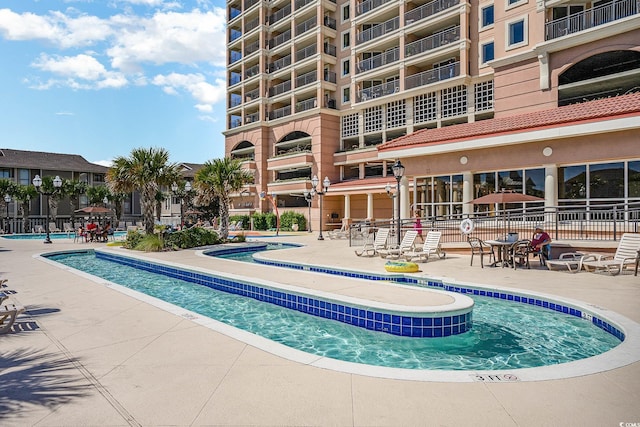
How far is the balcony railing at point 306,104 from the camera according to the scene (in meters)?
37.8

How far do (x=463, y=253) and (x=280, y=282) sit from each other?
9.29 metres

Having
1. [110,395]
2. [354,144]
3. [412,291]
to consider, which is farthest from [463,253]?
[354,144]

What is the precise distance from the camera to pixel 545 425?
3.12 metres

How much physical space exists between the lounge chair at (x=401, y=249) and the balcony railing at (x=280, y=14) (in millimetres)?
34165

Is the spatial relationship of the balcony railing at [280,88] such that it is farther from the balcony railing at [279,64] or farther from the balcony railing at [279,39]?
the balcony railing at [279,39]

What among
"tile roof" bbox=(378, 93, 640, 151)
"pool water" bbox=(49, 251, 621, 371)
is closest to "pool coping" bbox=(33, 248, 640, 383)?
"pool water" bbox=(49, 251, 621, 371)

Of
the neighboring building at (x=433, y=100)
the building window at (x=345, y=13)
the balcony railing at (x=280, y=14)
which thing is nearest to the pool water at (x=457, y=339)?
the neighboring building at (x=433, y=100)

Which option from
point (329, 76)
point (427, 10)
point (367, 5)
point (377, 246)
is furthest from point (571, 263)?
point (329, 76)

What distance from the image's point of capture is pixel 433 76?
3042 centimetres

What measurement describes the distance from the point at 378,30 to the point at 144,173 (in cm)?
2347

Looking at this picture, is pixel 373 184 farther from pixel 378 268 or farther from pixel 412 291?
pixel 412 291

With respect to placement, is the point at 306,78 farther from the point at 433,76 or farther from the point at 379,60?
the point at 433,76

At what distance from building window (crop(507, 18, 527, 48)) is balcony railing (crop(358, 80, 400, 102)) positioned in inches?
457

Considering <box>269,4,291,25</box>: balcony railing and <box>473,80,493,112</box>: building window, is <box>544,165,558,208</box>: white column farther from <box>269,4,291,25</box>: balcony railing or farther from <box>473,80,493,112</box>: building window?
<box>269,4,291,25</box>: balcony railing
